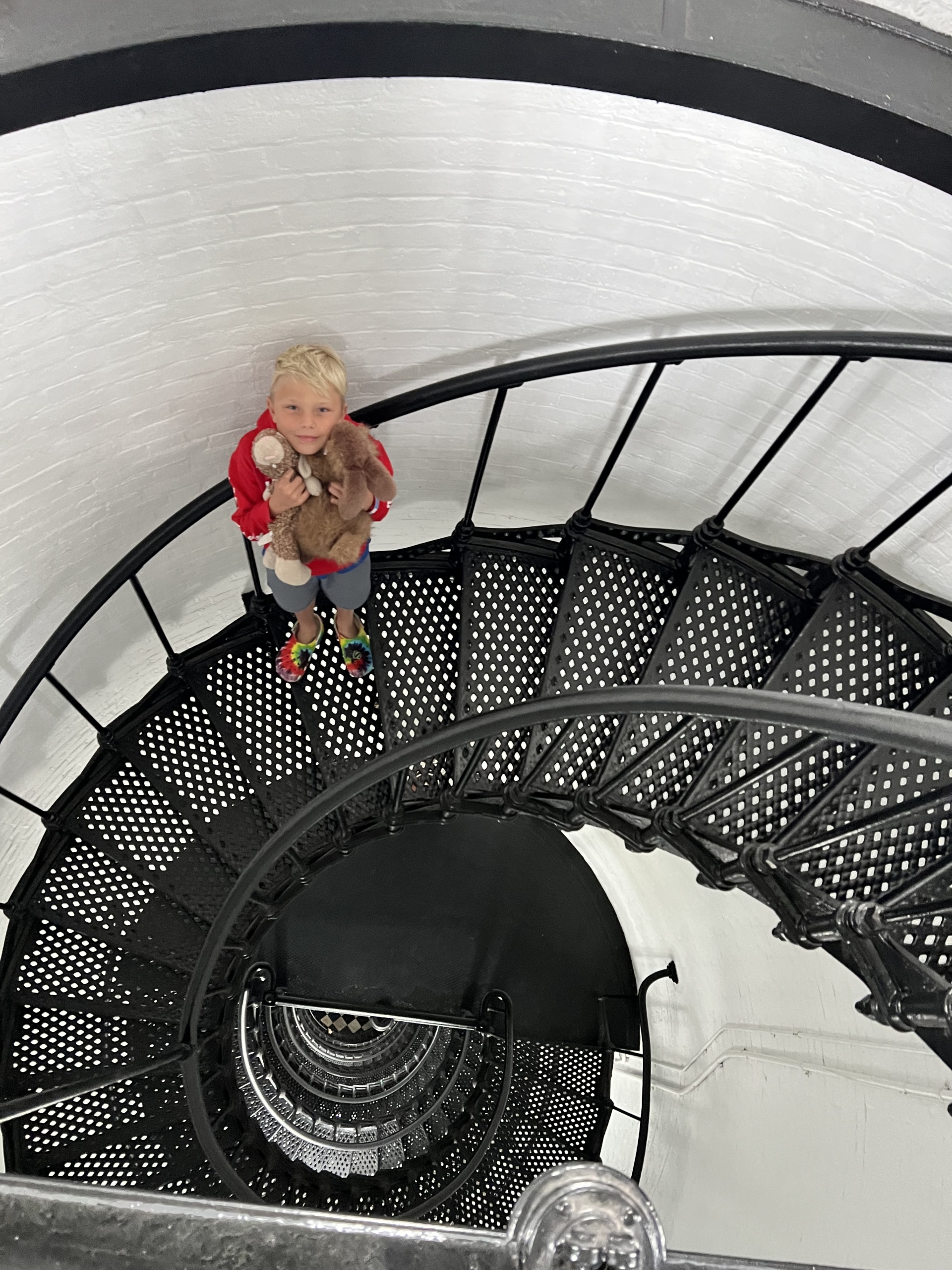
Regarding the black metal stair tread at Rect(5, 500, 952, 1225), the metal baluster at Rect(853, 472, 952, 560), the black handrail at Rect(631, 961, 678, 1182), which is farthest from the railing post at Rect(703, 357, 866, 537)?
the black handrail at Rect(631, 961, 678, 1182)

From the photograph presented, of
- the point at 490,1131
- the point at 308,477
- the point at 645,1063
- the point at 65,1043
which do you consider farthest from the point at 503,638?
the point at 490,1131

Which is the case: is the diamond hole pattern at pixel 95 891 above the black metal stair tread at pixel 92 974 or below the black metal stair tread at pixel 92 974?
above

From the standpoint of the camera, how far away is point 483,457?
105 inches

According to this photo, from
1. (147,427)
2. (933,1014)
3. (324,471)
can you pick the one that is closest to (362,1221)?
(933,1014)

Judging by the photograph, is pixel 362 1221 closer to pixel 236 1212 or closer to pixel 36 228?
pixel 236 1212

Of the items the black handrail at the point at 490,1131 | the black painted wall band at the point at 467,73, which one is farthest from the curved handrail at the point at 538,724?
the black handrail at the point at 490,1131

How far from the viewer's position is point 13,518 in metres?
2.52

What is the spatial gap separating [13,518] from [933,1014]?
258 centimetres

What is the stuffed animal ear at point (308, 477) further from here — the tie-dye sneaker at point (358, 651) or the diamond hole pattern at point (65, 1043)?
the diamond hole pattern at point (65, 1043)

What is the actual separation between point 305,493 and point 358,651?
79 centimetres

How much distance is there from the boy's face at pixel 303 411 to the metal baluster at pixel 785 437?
1.17 metres

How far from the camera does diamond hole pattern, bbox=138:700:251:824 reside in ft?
10.4

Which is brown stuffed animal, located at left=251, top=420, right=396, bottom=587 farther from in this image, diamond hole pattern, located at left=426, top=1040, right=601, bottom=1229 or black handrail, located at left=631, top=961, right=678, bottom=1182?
diamond hole pattern, located at left=426, top=1040, right=601, bottom=1229

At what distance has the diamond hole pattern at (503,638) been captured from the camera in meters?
2.91
